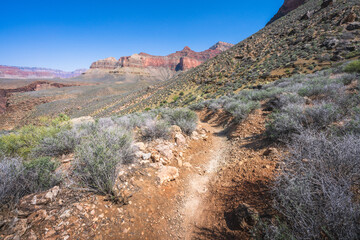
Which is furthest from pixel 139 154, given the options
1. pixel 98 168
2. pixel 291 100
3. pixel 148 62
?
pixel 148 62

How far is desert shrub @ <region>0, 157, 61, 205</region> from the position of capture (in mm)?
1955

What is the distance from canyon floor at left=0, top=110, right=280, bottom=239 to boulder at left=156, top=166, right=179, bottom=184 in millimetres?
Result: 97

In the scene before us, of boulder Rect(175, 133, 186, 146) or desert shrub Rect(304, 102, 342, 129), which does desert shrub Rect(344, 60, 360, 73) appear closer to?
desert shrub Rect(304, 102, 342, 129)

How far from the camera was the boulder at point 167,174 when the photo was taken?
304 centimetres

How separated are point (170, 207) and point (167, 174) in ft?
2.51

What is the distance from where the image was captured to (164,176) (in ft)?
10.2

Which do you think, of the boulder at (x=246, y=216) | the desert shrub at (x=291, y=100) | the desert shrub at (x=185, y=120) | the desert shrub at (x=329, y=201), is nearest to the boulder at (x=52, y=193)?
the boulder at (x=246, y=216)

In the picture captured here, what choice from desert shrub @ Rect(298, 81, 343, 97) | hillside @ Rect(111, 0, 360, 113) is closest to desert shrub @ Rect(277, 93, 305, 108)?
desert shrub @ Rect(298, 81, 343, 97)

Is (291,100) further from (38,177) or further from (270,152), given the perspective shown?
(38,177)

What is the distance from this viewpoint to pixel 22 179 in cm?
219

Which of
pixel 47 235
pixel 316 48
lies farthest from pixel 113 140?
pixel 316 48

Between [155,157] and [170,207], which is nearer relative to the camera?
[170,207]

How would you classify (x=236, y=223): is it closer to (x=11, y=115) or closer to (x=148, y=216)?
(x=148, y=216)

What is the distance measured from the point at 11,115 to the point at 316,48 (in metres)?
68.1
